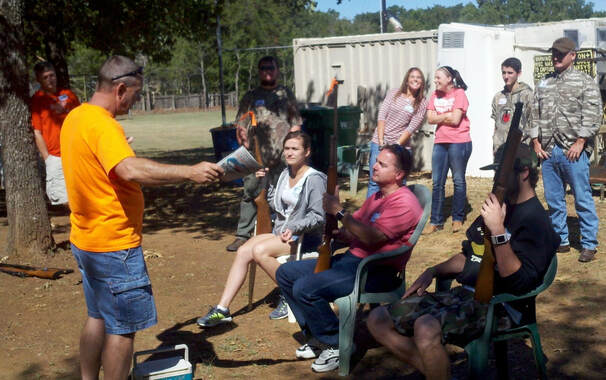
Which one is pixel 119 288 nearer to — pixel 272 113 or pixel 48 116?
pixel 272 113

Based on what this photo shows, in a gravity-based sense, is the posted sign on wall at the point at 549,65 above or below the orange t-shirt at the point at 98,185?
above

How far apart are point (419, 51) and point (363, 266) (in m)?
9.70

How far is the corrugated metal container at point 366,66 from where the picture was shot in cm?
1331

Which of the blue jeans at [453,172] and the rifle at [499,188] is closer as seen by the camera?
the rifle at [499,188]

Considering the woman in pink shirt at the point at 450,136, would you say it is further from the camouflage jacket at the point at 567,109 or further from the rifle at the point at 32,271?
the rifle at the point at 32,271

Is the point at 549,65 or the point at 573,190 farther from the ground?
the point at 549,65

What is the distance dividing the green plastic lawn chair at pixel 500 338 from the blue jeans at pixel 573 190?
A: 8.89 feet

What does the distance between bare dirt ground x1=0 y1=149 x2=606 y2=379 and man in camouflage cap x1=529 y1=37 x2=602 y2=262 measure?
1.48ft

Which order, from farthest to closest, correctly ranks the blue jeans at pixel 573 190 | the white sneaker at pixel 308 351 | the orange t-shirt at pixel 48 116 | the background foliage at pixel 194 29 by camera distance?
the background foliage at pixel 194 29
the orange t-shirt at pixel 48 116
the blue jeans at pixel 573 190
the white sneaker at pixel 308 351

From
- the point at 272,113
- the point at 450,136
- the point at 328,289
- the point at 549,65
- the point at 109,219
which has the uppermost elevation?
the point at 549,65

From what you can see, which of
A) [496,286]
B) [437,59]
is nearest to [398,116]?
[496,286]

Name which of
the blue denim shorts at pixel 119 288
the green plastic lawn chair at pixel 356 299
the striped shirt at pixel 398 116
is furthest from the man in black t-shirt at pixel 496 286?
the striped shirt at pixel 398 116

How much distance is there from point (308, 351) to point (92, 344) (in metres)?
1.45

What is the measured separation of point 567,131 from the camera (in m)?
6.44
